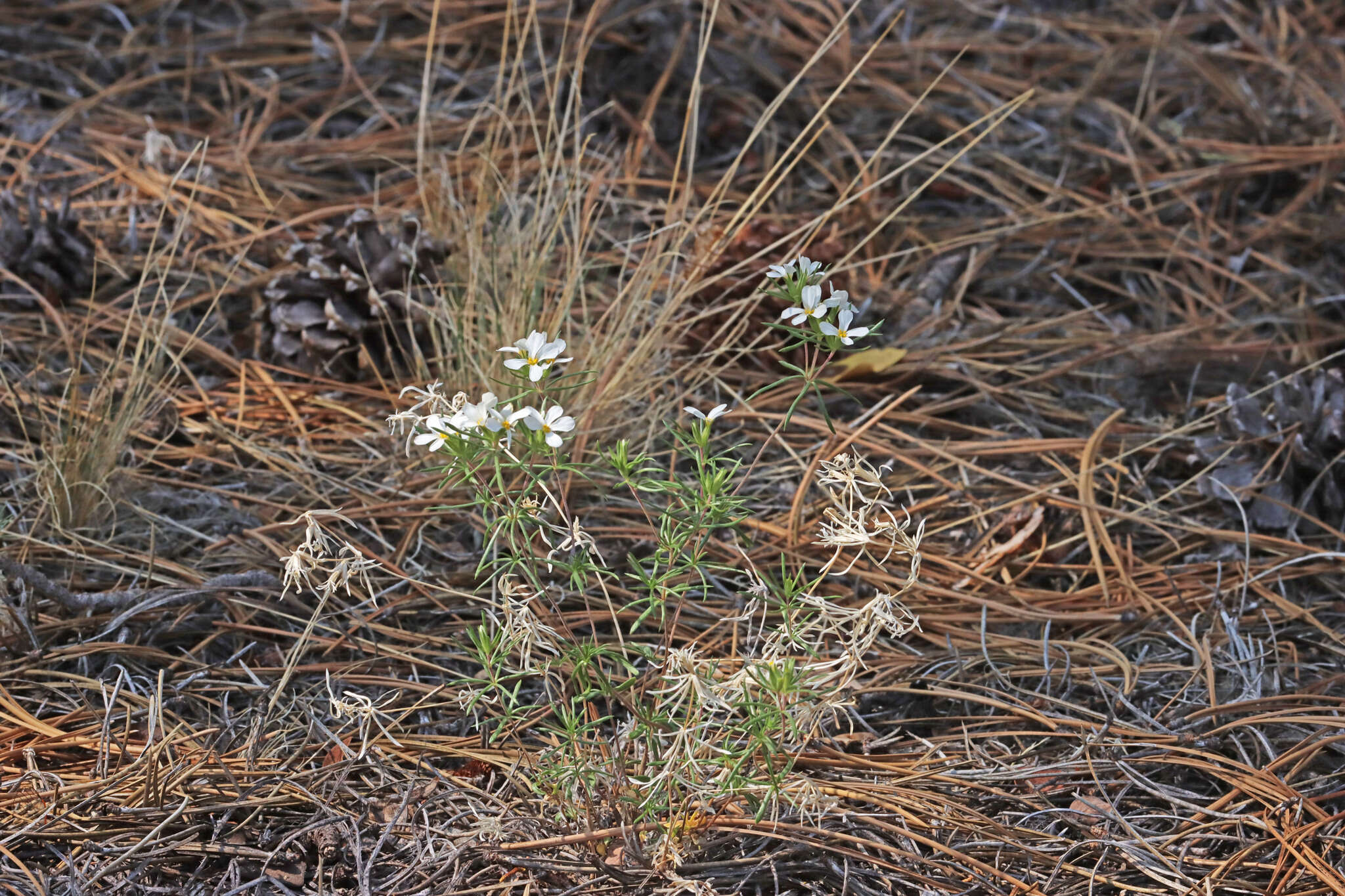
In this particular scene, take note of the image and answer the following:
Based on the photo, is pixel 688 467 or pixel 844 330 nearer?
pixel 844 330

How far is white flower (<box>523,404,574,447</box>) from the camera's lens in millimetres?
1195

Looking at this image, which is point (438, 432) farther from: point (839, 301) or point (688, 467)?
point (688, 467)

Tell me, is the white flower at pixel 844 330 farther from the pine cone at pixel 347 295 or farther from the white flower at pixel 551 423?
the pine cone at pixel 347 295

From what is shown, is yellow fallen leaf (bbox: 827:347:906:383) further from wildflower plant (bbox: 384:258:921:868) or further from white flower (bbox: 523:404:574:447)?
white flower (bbox: 523:404:574:447)

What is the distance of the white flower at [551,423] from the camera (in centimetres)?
120

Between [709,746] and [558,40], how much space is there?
8.19ft

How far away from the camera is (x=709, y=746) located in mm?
1365

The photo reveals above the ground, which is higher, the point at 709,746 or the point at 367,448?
the point at 709,746

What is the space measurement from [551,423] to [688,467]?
114 cm

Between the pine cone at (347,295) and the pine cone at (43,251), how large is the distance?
1.50ft

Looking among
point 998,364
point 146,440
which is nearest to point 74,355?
point 146,440

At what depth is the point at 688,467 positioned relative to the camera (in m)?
2.33

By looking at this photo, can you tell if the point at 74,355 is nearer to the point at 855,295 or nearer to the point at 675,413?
the point at 675,413

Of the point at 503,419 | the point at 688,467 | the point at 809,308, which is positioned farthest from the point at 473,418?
the point at 688,467
